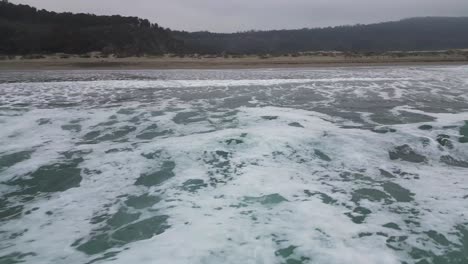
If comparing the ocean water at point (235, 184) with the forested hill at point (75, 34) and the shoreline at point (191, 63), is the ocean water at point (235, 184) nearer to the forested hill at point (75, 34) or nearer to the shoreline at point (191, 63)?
the shoreline at point (191, 63)

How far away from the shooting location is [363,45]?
75.4m

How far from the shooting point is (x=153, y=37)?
50000 millimetres

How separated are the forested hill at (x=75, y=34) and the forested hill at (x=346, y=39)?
51.3 ft

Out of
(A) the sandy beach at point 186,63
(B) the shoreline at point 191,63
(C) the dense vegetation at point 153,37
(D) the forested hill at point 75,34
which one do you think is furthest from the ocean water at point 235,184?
(D) the forested hill at point 75,34

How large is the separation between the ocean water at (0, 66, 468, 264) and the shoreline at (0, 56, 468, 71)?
608 inches

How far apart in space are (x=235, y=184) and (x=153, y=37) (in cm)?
4627

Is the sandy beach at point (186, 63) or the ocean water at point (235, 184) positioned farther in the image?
the sandy beach at point (186, 63)

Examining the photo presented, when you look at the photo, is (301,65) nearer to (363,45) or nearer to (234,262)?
(234,262)

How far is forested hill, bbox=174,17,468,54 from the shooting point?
72625 millimetres

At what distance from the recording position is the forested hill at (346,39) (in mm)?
72625

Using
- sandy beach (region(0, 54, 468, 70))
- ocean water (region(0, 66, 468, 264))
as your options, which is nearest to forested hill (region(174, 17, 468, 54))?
sandy beach (region(0, 54, 468, 70))

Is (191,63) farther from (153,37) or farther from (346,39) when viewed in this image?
(346,39)

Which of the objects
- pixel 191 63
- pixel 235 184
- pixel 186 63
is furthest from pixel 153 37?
pixel 235 184

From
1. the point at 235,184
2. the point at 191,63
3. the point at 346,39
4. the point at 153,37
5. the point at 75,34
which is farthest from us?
the point at 346,39
